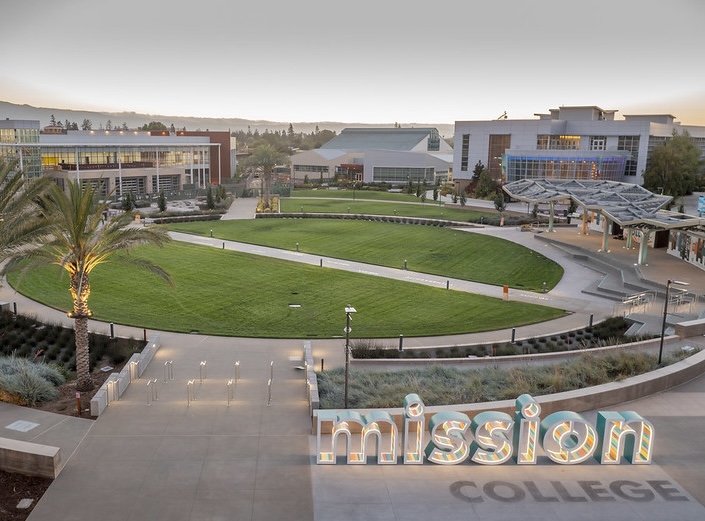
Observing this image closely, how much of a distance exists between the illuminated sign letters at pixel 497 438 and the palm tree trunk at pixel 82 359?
29.4 feet

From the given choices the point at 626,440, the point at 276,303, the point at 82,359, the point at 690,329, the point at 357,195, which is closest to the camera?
the point at 626,440

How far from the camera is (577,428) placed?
696 inches

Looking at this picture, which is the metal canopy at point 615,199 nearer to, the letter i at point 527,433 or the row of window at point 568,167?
the letter i at point 527,433

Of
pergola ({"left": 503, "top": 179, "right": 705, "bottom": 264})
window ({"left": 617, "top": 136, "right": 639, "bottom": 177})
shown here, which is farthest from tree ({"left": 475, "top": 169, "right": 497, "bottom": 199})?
pergola ({"left": 503, "top": 179, "right": 705, "bottom": 264})

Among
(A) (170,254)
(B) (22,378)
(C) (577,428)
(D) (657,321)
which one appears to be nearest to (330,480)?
(C) (577,428)

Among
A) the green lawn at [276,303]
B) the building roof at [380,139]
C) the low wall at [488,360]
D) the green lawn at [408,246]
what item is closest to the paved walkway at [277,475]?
the low wall at [488,360]

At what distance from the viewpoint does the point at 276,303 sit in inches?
1363

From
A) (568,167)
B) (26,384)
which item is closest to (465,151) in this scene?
(568,167)

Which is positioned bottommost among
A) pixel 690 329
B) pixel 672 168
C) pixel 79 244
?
pixel 690 329

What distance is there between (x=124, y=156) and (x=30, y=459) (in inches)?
3322

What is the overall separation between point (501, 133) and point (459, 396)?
9717 cm

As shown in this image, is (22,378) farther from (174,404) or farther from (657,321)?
(657,321)

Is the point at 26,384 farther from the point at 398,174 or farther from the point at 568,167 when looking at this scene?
the point at 398,174

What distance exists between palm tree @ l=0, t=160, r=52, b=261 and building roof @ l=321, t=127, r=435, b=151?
125464 millimetres
